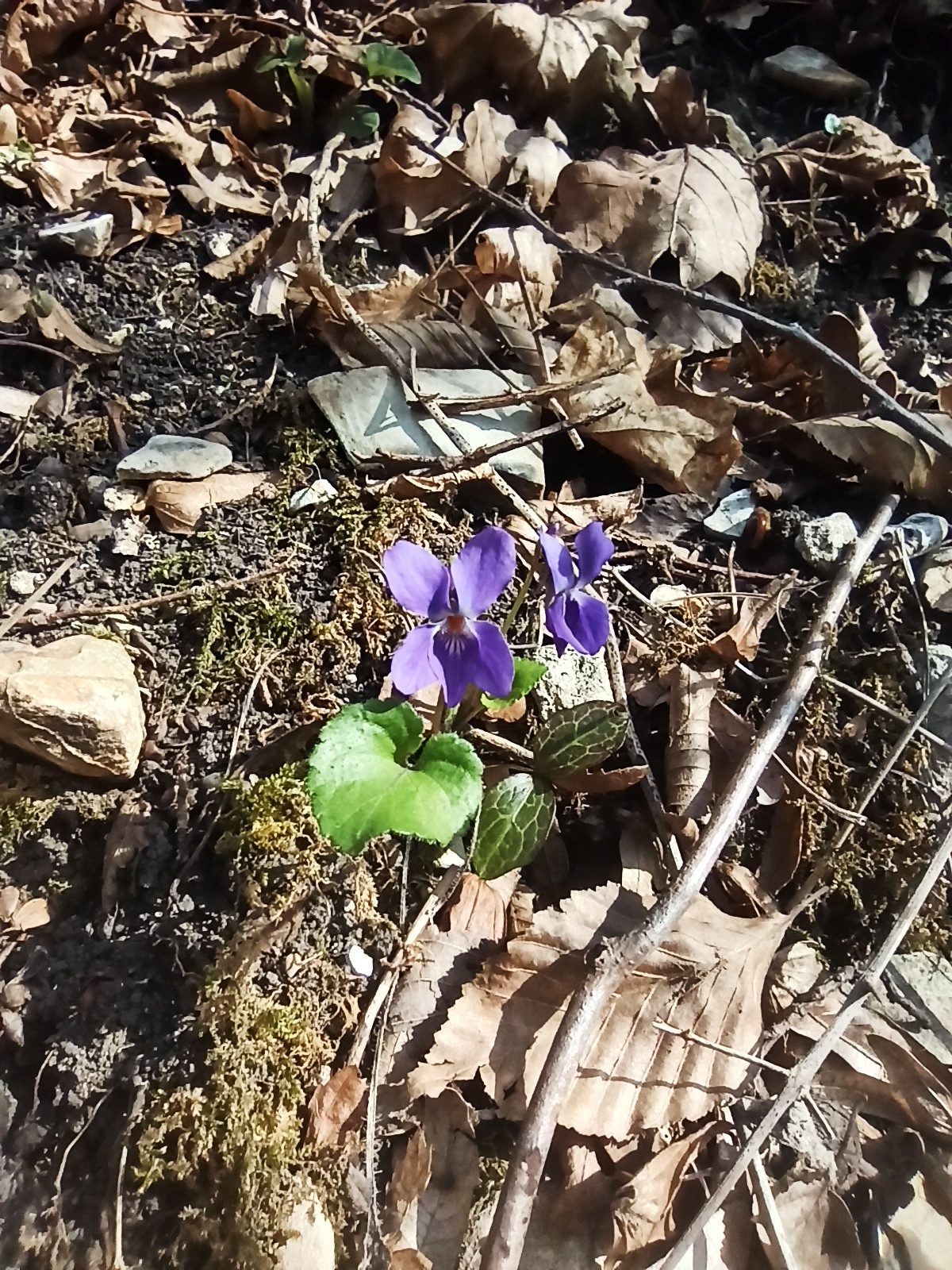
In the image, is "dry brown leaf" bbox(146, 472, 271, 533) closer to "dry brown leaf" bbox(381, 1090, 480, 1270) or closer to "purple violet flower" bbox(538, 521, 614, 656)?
"purple violet flower" bbox(538, 521, 614, 656)

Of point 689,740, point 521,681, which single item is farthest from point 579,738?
point 689,740

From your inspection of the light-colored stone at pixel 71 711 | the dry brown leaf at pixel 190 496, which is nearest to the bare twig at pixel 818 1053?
the light-colored stone at pixel 71 711

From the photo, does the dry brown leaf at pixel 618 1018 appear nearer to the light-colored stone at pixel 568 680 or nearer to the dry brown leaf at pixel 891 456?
the light-colored stone at pixel 568 680

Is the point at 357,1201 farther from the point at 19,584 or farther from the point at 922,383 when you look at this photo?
the point at 922,383

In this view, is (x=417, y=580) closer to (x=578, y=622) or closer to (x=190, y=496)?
(x=578, y=622)

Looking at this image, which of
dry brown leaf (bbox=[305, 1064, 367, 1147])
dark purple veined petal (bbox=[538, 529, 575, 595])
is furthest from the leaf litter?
dark purple veined petal (bbox=[538, 529, 575, 595])

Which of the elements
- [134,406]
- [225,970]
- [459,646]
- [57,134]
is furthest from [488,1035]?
[57,134]
